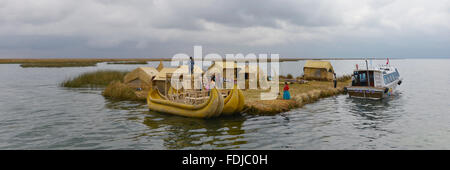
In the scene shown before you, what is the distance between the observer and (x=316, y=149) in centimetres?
1145

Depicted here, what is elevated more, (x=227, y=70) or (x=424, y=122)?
(x=227, y=70)

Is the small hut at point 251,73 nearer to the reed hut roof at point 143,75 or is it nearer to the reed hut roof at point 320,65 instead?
the reed hut roof at point 320,65

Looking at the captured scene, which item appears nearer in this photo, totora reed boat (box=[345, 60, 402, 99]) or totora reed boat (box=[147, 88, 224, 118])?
totora reed boat (box=[147, 88, 224, 118])

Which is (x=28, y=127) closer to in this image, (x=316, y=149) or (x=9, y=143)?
(x=9, y=143)

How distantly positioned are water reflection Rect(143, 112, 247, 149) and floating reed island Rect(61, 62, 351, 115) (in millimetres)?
2579

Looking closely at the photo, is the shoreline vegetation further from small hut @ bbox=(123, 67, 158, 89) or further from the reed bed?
small hut @ bbox=(123, 67, 158, 89)

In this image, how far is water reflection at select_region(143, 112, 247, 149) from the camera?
1210 centimetres

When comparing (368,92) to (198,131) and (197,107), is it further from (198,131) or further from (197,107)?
(198,131)

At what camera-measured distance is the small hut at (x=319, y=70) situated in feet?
122

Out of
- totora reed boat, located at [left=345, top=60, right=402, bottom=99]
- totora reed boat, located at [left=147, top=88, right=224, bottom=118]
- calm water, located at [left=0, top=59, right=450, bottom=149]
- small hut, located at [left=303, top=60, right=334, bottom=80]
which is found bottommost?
calm water, located at [left=0, top=59, right=450, bottom=149]

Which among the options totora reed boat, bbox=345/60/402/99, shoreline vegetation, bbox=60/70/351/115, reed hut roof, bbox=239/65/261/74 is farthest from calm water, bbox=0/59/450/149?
reed hut roof, bbox=239/65/261/74

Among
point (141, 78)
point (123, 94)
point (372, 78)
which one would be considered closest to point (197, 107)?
point (123, 94)
